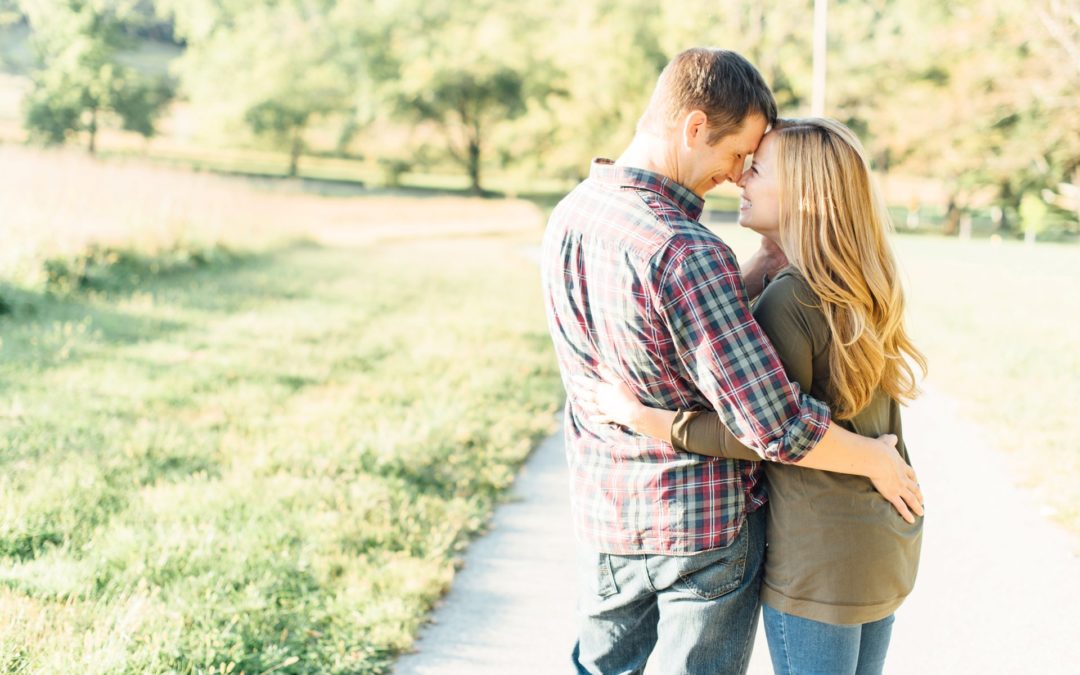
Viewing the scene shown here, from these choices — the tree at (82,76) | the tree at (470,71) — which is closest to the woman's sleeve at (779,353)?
the tree at (82,76)

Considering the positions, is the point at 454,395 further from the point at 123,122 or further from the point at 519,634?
the point at 123,122

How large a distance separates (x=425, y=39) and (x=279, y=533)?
44.3 m

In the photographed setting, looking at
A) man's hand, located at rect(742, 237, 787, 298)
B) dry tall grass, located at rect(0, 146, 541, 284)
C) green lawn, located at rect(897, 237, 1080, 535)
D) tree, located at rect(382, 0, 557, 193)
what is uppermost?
tree, located at rect(382, 0, 557, 193)

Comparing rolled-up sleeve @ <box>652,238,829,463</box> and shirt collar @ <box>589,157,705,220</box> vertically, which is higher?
shirt collar @ <box>589,157,705,220</box>

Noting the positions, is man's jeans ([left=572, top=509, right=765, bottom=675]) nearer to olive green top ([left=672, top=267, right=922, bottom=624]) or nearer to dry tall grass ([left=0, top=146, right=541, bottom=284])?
olive green top ([left=672, top=267, right=922, bottom=624])

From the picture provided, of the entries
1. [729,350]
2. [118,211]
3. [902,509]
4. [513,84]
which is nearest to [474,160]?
[513,84]

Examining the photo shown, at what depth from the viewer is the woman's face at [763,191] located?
85.8 inches

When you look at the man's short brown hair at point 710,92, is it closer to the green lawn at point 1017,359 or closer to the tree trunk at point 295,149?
the green lawn at point 1017,359

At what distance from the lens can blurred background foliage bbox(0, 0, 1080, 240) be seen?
3828 cm

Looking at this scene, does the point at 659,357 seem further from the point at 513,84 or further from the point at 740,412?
the point at 513,84

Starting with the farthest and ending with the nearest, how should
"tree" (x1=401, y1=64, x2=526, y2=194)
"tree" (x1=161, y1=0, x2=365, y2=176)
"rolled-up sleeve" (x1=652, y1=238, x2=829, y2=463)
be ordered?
"tree" (x1=401, y1=64, x2=526, y2=194), "tree" (x1=161, y1=0, x2=365, y2=176), "rolled-up sleeve" (x1=652, y1=238, x2=829, y2=463)

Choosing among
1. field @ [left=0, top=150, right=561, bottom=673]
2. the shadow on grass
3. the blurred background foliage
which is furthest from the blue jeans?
the blurred background foliage

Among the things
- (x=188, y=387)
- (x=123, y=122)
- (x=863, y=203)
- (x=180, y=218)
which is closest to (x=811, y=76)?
(x=123, y=122)

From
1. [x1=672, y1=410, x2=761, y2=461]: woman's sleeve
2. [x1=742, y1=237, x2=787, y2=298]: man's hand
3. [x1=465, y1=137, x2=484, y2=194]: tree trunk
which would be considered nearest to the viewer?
[x1=672, y1=410, x2=761, y2=461]: woman's sleeve
